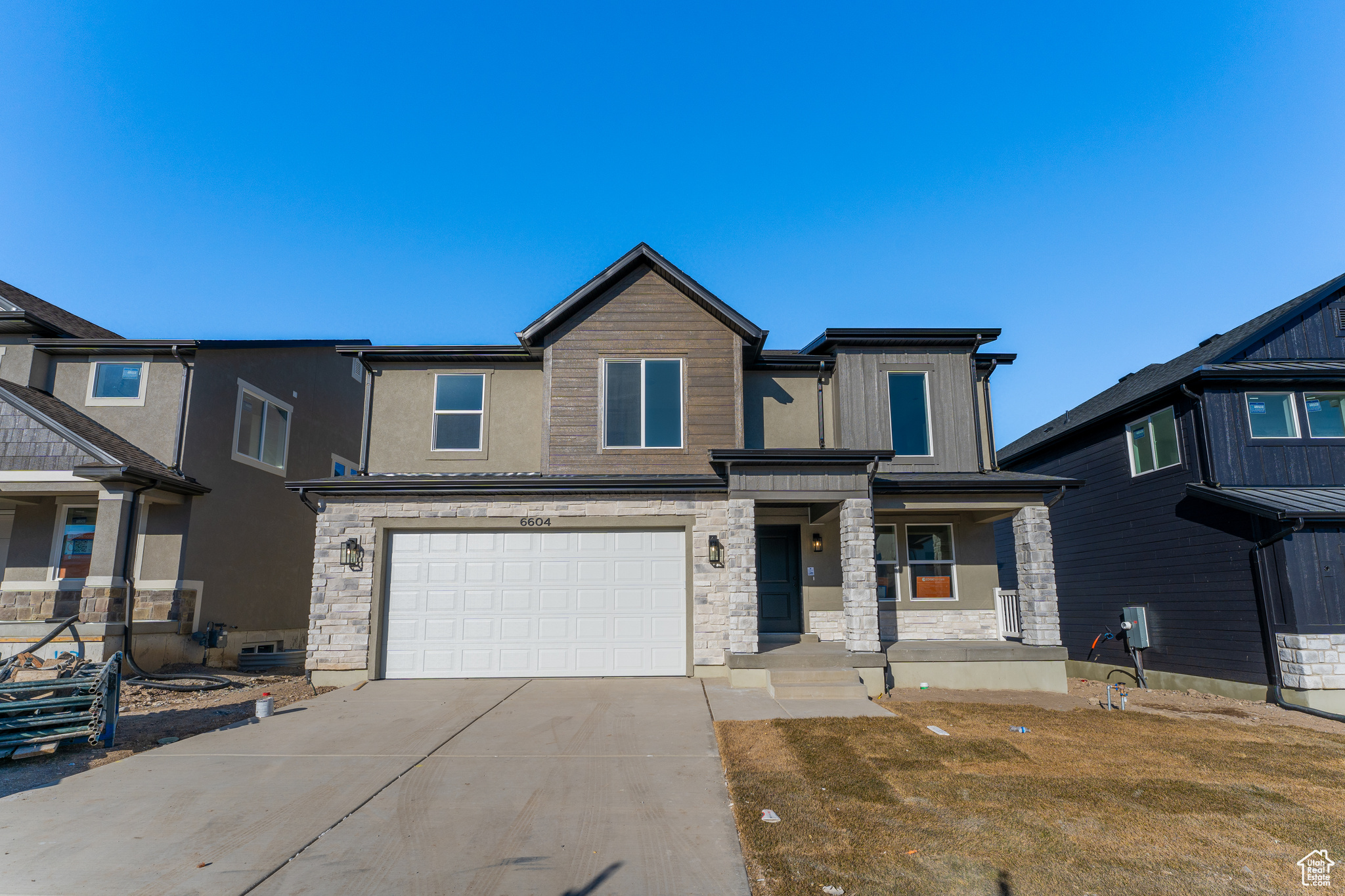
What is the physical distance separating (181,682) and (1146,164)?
20.2 m

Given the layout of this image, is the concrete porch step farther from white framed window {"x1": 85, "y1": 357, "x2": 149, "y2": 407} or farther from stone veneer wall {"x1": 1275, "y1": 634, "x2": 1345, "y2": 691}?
white framed window {"x1": 85, "y1": 357, "x2": 149, "y2": 407}

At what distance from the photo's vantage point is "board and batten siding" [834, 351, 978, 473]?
13.0 meters

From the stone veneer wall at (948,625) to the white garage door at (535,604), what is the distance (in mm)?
4428

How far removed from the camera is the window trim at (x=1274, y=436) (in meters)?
12.1

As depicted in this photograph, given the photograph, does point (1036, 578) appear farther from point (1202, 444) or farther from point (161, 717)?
point (161, 717)

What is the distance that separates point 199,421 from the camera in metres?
14.2

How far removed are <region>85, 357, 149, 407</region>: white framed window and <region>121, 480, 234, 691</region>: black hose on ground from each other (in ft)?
9.17

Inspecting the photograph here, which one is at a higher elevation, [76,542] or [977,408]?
[977,408]

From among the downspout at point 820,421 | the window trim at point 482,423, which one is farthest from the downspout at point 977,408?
the window trim at point 482,423

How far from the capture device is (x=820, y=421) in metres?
13.2

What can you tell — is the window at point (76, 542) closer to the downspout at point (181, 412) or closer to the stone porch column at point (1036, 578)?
the downspout at point (181, 412)

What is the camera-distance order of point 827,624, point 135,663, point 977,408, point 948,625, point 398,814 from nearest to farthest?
point 398,814, point 135,663, point 827,624, point 948,625, point 977,408

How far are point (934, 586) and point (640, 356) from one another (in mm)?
6997

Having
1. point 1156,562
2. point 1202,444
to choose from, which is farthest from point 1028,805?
point 1156,562
